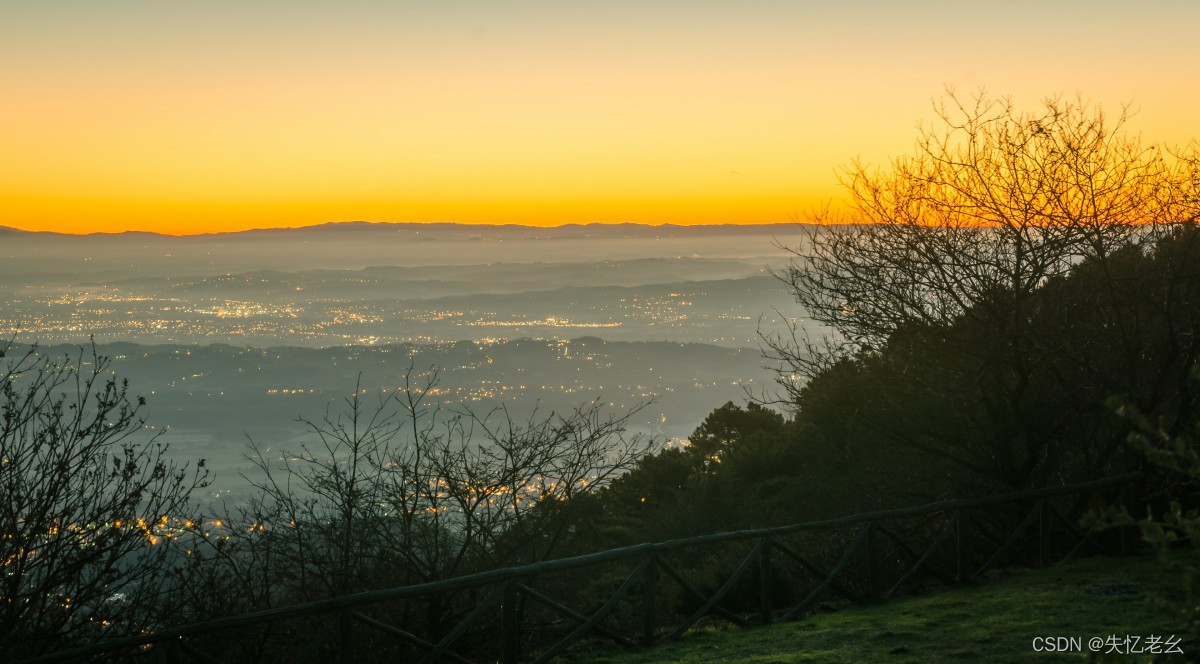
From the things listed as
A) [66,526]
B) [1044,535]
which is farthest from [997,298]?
[66,526]

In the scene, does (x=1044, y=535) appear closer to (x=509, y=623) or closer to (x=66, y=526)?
(x=509, y=623)

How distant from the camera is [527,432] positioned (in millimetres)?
15352

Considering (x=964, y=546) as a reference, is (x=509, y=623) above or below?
above

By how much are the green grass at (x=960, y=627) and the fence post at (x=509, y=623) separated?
70cm

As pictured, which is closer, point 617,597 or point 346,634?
point 346,634

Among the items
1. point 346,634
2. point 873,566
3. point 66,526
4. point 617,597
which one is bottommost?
point 873,566

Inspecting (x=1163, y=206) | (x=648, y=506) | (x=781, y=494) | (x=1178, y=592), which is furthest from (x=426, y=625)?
(x=648, y=506)

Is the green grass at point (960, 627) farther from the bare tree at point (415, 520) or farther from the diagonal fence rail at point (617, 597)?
the bare tree at point (415, 520)

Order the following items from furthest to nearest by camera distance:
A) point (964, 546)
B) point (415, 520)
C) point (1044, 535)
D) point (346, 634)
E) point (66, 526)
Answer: point (415, 520)
point (1044, 535)
point (964, 546)
point (66, 526)
point (346, 634)

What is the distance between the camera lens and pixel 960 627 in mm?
9664

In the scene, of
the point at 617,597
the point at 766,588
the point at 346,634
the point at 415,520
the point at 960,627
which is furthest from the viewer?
the point at 415,520

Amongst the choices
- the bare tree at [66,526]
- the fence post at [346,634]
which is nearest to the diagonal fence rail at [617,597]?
the fence post at [346,634]

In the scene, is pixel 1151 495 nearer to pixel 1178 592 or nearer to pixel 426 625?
pixel 1178 592

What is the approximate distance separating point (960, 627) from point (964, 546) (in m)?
2.77
